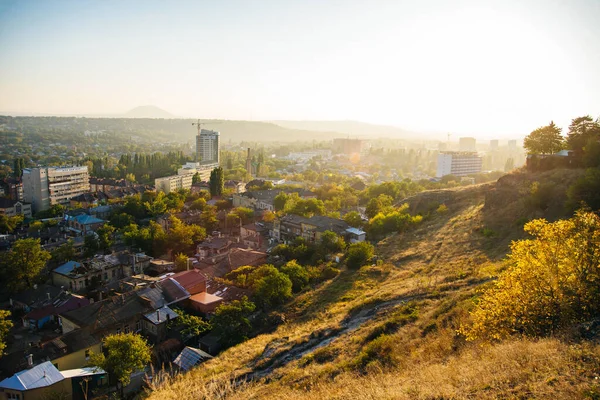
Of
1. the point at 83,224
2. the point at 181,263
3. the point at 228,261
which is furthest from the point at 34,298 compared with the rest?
the point at 83,224

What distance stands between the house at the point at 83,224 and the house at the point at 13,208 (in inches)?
276

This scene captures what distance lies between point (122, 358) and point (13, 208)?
2523cm

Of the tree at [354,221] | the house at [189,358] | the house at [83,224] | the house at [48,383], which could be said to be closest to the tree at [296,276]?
the house at [189,358]

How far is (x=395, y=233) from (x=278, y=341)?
10.5 meters

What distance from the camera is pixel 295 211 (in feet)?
74.7

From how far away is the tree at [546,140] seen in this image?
17516 millimetres

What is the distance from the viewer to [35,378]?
8539 mm

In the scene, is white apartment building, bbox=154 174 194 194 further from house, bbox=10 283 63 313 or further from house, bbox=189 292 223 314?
house, bbox=189 292 223 314

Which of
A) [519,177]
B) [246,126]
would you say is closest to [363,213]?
[519,177]

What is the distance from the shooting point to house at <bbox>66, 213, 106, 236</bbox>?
22.2 m

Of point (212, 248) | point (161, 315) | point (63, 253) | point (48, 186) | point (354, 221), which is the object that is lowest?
point (161, 315)

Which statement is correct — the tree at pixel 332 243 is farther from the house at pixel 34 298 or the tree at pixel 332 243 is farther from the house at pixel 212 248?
the house at pixel 34 298

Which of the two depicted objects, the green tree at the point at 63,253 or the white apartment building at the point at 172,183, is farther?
the white apartment building at the point at 172,183

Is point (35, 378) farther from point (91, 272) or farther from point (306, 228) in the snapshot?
point (306, 228)
